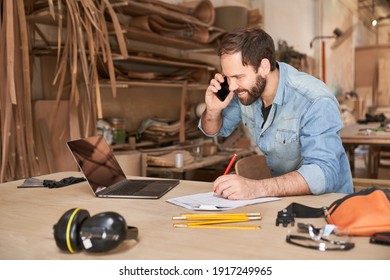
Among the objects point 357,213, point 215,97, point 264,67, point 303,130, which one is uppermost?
point 264,67

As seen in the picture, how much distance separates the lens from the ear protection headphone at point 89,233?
850 millimetres

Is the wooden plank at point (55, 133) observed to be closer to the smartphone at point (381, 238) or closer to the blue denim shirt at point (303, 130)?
the blue denim shirt at point (303, 130)

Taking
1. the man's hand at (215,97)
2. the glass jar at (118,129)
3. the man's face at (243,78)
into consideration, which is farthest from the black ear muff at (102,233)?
the glass jar at (118,129)

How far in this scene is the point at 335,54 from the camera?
953 centimetres

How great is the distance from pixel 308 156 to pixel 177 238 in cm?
76

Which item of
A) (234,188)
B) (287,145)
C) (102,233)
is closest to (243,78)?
(287,145)

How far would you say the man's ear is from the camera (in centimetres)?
171

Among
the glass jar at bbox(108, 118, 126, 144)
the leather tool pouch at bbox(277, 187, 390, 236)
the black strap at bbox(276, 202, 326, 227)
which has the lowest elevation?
the glass jar at bbox(108, 118, 126, 144)

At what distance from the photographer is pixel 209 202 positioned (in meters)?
1.27

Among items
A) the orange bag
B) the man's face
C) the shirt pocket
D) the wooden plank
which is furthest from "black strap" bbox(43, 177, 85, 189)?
the wooden plank

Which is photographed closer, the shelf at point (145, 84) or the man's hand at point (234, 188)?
the man's hand at point (234, 188)

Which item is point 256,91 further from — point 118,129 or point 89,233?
point 118,129

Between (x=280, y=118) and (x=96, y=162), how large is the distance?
0.79 m

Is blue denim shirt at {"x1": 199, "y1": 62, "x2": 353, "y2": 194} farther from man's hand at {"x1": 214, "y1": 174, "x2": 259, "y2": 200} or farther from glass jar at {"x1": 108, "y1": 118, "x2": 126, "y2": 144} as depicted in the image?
glass jar at {"x1": 108, "y1": 118, "x2": 126, "y2": 144}
